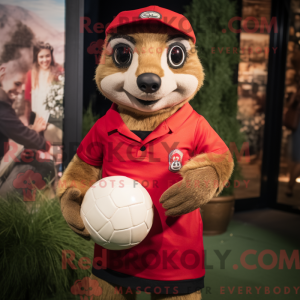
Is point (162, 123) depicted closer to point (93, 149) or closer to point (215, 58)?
point (93, 149)

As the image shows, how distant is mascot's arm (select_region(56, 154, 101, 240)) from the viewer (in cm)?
140

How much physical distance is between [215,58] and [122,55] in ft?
7.61

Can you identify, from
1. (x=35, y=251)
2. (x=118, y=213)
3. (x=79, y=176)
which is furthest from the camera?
(x=35, y=251)

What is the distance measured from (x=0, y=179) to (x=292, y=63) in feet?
12.7

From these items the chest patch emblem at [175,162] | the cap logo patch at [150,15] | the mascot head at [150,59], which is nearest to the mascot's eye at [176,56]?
the mascot head at [150,59]

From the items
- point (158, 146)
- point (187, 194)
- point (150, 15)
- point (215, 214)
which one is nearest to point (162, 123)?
point (158, 146)

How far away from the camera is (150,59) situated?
1319mm

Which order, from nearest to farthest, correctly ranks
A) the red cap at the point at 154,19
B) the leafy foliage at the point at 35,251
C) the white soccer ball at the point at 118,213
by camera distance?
the white soccer ball at the point at 118,213, the red cap at the point at 154,19, the leafy foliage at the point at 35,251

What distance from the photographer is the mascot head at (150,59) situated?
1.33 m

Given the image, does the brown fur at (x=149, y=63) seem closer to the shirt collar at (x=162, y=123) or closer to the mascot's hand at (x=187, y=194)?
the shirt collar at (x=162, y=123)

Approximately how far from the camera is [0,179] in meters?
2.63

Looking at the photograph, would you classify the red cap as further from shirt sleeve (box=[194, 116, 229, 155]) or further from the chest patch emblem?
the chest patch emblem

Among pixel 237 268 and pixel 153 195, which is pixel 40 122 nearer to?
pixel 153 195

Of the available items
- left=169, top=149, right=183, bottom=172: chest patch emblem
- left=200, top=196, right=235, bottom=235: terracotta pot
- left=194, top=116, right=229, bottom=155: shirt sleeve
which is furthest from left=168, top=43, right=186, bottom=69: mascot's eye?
left=200, top=196, right=235, bottom=235: terracotta pot
